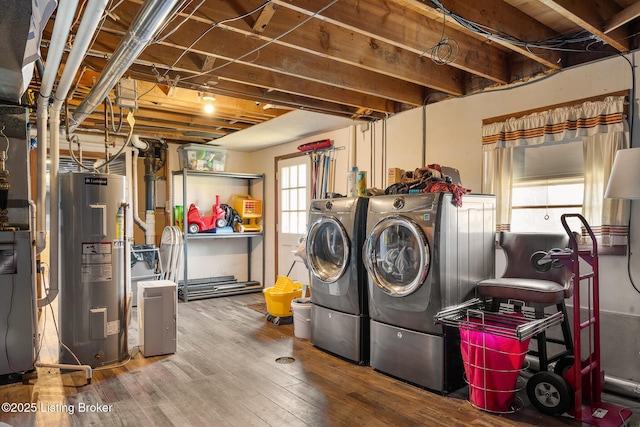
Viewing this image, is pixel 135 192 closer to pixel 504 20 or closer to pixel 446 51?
pixel 446 51

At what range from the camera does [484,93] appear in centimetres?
356

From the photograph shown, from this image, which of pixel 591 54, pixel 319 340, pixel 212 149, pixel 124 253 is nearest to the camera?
pixel 591 54

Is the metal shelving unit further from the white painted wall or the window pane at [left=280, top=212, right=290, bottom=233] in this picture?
the white painted wall

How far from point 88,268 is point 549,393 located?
11.0 ft

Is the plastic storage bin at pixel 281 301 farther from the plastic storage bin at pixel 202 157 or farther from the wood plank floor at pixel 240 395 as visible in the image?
the plastic storage bin at pixel 202 157

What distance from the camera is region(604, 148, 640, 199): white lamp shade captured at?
87.1 inches

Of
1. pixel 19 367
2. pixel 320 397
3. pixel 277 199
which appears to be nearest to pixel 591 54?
pixel 320 397

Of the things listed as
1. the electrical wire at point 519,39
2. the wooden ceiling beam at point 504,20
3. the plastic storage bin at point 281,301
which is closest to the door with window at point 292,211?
the plastic storage bin at point 281,301

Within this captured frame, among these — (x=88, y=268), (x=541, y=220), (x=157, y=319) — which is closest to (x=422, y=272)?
(x=541, y=220)

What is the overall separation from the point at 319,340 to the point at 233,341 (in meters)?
0.84

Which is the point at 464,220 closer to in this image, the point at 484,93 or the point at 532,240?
the point at 532,240

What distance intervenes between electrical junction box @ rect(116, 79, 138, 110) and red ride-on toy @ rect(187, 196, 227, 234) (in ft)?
8.99

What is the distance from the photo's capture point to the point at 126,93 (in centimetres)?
331

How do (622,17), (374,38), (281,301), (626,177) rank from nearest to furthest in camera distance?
(626,177) < (622,17) < (374,38) < (281,301)
